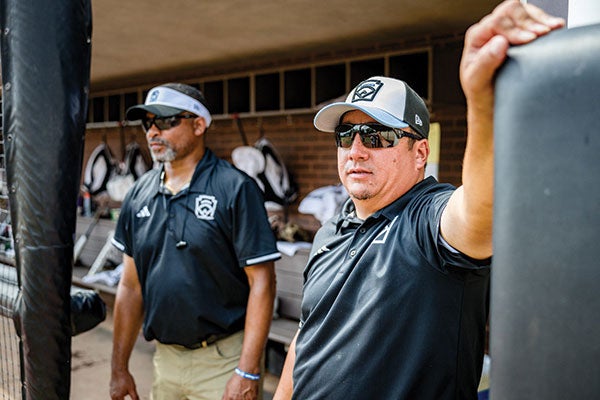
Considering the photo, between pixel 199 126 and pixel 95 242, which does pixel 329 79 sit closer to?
pixel 199 126

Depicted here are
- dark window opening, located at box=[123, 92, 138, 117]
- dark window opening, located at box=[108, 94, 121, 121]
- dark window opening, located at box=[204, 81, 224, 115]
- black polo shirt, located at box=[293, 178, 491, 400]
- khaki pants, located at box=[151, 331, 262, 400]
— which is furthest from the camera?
dark window opening, located at box=[108, 94, 121, 121]

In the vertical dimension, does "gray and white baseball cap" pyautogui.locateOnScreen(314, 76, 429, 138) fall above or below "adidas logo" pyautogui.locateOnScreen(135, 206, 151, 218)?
above

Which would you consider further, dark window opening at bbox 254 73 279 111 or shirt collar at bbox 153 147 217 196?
dark window opening at bbox 254 73 279 111

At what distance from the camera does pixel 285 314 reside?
4219mm

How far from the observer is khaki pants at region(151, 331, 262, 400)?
2.23m

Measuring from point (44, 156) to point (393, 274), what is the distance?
798 millimetres

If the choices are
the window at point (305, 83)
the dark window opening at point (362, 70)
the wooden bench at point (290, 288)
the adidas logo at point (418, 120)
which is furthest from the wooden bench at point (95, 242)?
the adidas logo at point (418, 120)

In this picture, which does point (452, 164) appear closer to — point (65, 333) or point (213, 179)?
point (213, 179)

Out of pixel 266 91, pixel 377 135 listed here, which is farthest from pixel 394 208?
pixel 266 91

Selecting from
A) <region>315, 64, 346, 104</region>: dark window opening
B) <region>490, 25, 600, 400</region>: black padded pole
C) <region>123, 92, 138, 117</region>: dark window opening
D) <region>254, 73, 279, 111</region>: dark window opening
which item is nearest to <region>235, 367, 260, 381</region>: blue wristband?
<region>490, 25, 600, 400</region>: black padded pole

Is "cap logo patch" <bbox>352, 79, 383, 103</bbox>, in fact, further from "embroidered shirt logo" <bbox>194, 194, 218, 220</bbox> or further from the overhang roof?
the overhang roof

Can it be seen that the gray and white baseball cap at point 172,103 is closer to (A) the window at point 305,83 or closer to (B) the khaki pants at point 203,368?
(B) the khaki pants at point 203,368

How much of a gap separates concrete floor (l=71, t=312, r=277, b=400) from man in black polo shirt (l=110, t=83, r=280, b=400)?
64.5 inches

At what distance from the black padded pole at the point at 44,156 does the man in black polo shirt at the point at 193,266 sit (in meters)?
0.95
